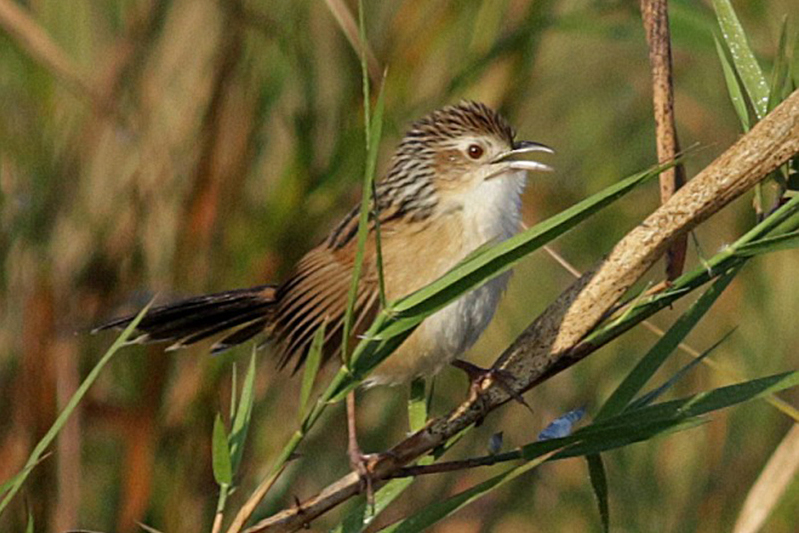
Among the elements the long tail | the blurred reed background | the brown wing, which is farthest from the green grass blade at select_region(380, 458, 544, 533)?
the blurred reed background

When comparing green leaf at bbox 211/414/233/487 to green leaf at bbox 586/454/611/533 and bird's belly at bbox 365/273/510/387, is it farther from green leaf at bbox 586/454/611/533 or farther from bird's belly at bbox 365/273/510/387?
bird's belly at bbox 365/273/510/387

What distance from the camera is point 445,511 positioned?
193 centimetres

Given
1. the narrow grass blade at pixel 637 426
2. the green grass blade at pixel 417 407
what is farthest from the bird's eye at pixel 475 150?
the narrow grass blade at pixel 637 426

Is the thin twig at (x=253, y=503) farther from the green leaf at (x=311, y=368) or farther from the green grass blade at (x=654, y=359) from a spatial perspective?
the green grass blade at (x=654, y=359)

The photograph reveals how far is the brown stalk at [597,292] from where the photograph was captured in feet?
6.16

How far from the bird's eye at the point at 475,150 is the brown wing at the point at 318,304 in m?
0.35

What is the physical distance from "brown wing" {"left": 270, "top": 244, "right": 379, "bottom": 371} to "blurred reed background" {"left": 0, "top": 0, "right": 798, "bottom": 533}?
33 centimetres

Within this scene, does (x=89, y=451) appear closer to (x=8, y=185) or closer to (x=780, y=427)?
(x=8, y=185)

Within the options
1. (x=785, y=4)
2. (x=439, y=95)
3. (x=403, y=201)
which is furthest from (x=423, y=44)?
(x=785, y=4)

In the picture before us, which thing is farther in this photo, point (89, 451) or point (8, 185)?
point (89, 451)

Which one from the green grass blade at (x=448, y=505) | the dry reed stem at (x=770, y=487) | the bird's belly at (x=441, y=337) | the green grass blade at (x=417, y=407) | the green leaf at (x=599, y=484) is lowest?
the dry reed stem at (x=770, y=487)

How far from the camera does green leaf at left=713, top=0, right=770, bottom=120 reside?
214cm

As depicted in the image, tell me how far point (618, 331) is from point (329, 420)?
1.43 m

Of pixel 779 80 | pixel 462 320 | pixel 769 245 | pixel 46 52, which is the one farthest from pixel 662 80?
pixel 46 52
